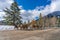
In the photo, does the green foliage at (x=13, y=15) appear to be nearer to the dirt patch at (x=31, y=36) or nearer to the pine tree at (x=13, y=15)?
the pine tree at (x=13, y=15)

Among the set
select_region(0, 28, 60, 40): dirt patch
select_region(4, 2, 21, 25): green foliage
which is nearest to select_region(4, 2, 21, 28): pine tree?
select_region(4, 2, 21, 25): green foliage

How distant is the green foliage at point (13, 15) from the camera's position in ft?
189

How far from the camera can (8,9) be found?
60.6m

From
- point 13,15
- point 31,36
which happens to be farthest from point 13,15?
point 31,36

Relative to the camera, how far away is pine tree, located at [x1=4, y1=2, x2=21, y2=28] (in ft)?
189

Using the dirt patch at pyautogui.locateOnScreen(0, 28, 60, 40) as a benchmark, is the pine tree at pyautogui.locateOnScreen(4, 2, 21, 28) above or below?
above

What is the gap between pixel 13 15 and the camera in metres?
58.6

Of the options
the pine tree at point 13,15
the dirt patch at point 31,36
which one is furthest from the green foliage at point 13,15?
the dirt patch at point 31,36

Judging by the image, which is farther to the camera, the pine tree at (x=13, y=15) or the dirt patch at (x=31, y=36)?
the pine tree at (x=13, y=15)

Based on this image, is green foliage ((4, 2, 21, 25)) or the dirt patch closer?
the dirt patch

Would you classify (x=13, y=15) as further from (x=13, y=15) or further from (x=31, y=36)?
(x=31, y=36)

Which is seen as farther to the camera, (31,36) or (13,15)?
(13,15)

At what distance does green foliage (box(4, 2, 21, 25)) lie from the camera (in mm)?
57497

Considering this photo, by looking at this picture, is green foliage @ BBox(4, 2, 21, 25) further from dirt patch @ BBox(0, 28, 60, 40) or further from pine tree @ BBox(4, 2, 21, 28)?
dirt patch @ BBox(0, 28, 60, 40)
